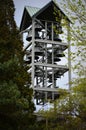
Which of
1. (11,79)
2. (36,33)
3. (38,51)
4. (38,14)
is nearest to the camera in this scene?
(11,79)

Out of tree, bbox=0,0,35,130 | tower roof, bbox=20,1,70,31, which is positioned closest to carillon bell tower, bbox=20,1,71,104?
tower roof, bbox=20,1,70,31

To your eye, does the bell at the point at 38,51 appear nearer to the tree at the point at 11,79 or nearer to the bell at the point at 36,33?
the bell at the point at 36,33

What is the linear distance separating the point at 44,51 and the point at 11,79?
28925mm

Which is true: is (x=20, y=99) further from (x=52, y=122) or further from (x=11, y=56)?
(x=52, y=122)

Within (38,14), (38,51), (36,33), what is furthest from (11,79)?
(38,14)

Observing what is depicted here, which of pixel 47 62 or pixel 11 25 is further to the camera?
pixel 47 62

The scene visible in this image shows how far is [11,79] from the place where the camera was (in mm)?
17828

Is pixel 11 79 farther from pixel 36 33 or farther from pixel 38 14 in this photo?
pixel 38 14

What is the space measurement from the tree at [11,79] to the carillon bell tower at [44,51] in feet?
80.1

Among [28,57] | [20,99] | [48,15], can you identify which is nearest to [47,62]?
[28,57]

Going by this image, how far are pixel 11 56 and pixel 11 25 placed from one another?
7.89 ft

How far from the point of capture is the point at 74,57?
15641mm

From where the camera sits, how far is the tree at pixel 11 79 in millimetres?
16328

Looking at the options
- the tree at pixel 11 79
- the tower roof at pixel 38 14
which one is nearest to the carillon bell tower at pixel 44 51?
the tower roof at pixel 38 14
